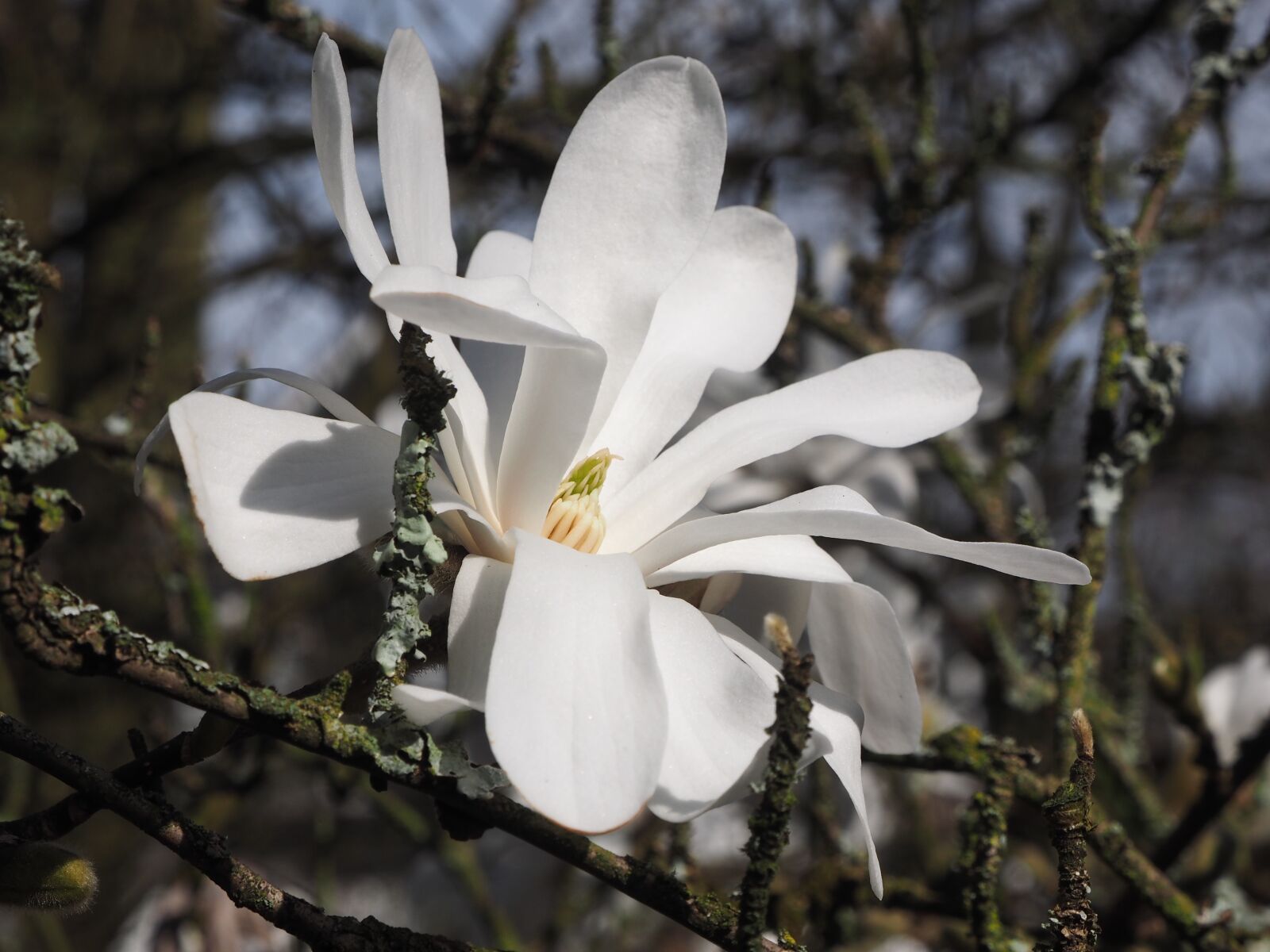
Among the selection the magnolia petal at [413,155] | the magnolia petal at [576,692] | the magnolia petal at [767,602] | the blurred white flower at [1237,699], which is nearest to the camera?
the magnolia petal at [576,692]

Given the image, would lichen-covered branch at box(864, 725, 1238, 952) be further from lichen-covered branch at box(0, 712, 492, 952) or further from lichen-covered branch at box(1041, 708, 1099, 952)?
lichen-covered branch at box(0, 712, 492, 952)

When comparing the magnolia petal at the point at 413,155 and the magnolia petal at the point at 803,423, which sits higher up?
the magnolia petal at the point at 413,155

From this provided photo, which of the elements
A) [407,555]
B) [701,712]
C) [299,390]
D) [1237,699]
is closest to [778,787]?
[701,712]

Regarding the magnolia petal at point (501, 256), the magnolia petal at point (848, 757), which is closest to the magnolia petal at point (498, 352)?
the magnolia petal at point (501, 256)

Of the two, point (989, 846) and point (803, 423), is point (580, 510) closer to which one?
point (803, 423)

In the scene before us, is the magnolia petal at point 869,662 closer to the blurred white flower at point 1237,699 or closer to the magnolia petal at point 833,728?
the magnolia petal at point 833,728

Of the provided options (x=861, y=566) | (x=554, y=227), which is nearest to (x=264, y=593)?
(x=861, y=566)
